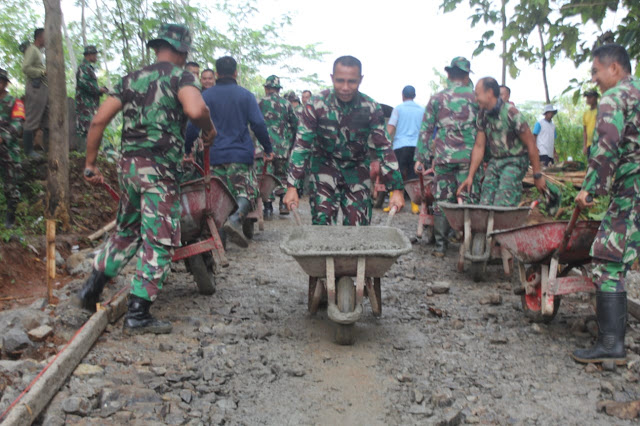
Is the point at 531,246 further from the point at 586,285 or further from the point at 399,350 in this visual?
the point at 399,350

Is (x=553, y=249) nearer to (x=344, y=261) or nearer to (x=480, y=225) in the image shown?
(x=344, y=261)

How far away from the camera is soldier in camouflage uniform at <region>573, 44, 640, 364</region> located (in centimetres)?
361

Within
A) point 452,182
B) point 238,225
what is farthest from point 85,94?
point 452,182

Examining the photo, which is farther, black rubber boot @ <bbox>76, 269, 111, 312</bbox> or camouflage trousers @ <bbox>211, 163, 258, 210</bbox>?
camouflage trousers @ <bbox>211, 163, 258, 210</bbox>

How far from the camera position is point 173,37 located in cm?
421

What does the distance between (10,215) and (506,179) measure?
606cm

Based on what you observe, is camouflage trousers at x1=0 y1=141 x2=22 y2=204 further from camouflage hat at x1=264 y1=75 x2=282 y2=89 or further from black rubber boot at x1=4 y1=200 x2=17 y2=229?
camouflage hat at x1=264 y1=75 x2=282 y2=89

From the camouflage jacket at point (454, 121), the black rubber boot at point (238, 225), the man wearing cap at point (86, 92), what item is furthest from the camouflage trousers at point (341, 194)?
the man wearing cap at point (86, 92)

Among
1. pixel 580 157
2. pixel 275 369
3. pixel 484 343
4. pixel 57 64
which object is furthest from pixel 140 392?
pixel 580 157

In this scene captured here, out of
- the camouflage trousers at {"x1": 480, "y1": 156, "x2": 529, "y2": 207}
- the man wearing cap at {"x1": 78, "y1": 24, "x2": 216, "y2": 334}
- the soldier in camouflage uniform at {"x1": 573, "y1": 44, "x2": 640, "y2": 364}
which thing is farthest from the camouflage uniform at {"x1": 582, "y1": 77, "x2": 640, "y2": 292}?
the man wearing cap at {"x1": 78, "y1": 24, "x2": 216, "y2": 334}

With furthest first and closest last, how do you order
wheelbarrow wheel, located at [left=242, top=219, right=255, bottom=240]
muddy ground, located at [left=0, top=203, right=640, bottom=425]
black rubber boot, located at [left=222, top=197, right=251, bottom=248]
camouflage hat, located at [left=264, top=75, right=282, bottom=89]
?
1. camouflage hat, located at [left=264, top=75, right=282, bottom=89]
2. wheelbarrow wheel, located at [left=242, top=219, right=255, bottom=240]
3. black rubber boot, located at [left=222, top=197, right=251, bottom=248]
4. muddy ground, located at [left=0, top=203, right=640, bottom=425]

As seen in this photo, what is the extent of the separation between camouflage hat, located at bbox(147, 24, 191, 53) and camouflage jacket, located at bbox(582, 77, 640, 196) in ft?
9.86

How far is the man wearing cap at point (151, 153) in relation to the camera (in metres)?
4.07

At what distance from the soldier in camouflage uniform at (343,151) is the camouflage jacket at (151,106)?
41.9 inches
